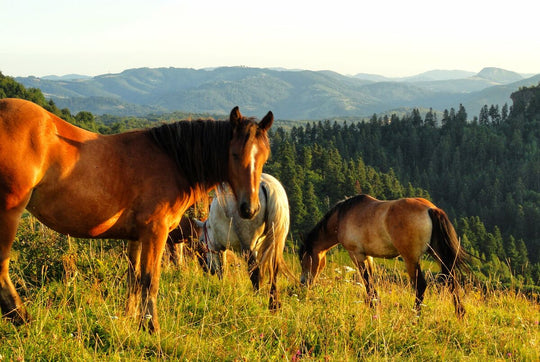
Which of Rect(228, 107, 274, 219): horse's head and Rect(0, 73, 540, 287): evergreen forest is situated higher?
Rect(228, 107, 274, 219): horse's head

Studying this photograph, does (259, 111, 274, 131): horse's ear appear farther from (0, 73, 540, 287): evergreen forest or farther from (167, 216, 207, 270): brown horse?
(0, 73, 540, 287): evergreen forest

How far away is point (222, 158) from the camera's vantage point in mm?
4852

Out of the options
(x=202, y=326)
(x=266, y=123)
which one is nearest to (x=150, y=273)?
(x=202, y=326)

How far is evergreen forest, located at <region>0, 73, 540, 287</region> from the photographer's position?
291ft

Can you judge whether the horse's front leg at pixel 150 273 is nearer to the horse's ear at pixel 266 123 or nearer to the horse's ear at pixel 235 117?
the horse's ear at pixel 235 117

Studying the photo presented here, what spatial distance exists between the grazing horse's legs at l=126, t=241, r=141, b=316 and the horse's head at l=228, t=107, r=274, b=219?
1299 mm

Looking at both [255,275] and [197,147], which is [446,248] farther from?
[197,147]

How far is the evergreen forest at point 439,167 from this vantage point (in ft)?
291

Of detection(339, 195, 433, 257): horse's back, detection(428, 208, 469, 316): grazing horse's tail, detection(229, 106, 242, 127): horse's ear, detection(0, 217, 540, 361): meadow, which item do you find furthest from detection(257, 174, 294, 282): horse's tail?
detection(428, 208, 469, 316): grazing horse's tail

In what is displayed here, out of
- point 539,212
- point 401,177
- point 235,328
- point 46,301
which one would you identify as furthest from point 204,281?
point 401,177

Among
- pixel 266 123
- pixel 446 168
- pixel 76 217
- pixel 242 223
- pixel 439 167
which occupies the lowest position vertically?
pixel 439 167

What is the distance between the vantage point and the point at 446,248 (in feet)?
26.8

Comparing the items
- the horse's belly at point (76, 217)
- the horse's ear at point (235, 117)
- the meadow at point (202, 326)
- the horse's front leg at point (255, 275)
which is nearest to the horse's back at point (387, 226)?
the meadow at point (202, 326)

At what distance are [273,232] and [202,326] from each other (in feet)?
8.92
